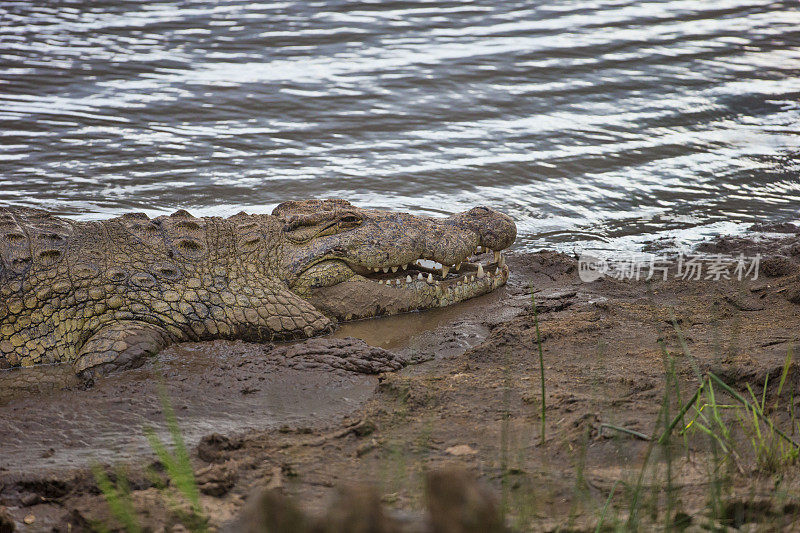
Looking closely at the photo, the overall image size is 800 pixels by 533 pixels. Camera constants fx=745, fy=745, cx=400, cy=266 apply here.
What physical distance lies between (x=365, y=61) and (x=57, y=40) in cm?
522

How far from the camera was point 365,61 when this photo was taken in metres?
11.9

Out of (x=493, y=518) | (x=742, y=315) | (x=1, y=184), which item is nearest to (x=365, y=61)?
(x=1, y=184)

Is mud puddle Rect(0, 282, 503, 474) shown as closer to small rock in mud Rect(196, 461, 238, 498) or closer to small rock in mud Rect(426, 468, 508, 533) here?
small rock in mud Rect(196, 461, 238, 498)

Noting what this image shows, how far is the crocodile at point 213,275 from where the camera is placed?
4.60 metres

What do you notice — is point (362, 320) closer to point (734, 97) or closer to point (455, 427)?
point (455, 427)

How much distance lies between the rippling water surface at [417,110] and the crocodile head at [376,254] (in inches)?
64.3

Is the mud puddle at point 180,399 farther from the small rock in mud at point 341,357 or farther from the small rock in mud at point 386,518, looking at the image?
the small rock in mud at point 386,518

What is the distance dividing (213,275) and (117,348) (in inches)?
32.5

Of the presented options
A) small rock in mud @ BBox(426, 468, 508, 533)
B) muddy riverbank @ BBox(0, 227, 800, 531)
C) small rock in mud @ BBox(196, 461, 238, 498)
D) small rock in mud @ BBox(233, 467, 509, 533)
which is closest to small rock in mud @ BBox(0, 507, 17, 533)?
muddy riverbank @ BBox(0, 227, 800, 531)

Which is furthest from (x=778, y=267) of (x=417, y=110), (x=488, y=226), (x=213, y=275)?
(x=417, y=110)

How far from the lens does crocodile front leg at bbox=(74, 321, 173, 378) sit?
4387 mm

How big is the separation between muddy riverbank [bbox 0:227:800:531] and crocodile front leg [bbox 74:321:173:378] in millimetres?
96

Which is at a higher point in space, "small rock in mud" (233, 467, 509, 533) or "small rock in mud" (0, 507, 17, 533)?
"small rock in mud" (233, 467, 509, 533)

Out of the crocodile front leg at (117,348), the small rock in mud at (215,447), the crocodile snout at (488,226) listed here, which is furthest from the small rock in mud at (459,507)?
the crocodile snout at (488,226)
